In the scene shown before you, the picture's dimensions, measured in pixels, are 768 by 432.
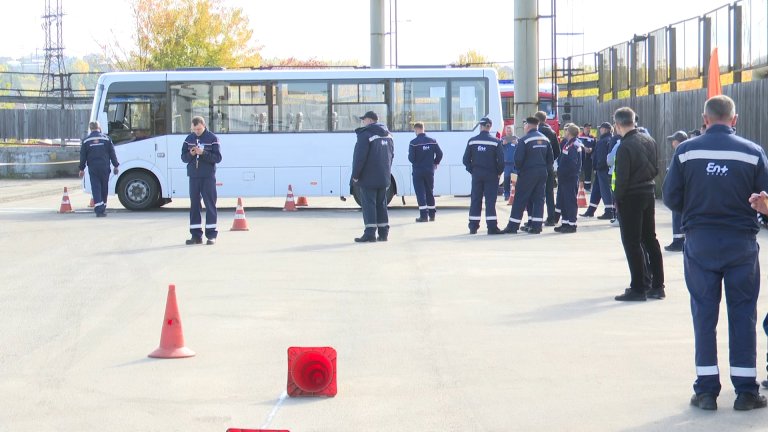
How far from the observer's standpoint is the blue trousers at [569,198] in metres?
20.7

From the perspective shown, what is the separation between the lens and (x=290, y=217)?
25.1 meters

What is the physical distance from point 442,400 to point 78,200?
84.6 feet

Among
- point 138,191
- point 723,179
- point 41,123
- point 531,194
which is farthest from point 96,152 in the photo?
point 41,123

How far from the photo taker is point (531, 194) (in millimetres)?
20250

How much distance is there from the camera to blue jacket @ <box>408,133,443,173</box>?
23.5 metres

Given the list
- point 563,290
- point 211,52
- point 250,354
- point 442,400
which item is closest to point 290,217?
point 563,290

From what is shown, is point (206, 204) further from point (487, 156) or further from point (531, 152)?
point (531, 152)

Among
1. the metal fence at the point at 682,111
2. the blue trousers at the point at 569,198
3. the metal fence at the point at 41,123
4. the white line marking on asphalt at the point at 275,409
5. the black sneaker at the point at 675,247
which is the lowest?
the white line marking on asphalt at the point at 275,409

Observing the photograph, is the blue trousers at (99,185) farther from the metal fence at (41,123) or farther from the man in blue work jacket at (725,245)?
the metal fence at (41,123)

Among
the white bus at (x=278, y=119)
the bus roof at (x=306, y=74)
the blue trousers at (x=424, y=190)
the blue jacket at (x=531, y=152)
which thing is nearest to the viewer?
the blue jacket at (x=531, y=152)

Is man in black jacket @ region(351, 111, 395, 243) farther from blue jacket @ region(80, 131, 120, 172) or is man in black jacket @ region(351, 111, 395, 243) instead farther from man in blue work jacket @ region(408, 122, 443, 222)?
blue jacket @ region(80, 131, 120, 172)

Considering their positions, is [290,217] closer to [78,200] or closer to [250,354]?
[78,200]

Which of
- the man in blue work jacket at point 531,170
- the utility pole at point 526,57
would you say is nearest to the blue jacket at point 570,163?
the man in blue work jacket at point 531,170

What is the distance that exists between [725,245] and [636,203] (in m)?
4.71
